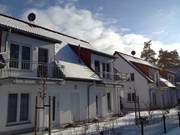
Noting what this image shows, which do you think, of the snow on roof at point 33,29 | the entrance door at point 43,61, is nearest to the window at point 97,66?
the snow on roof at point 33,29

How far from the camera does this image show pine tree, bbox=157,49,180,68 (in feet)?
217

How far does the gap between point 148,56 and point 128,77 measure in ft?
93.7

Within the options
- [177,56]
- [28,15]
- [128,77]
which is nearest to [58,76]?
[28,15]

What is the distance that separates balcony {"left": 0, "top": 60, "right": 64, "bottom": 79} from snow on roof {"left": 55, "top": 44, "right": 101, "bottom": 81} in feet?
2.27

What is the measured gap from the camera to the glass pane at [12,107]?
15002 millimetres

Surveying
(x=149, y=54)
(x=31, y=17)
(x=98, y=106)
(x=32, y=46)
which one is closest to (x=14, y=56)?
(x=32, y=46)

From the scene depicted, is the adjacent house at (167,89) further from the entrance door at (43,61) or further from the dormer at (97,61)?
the entrance door at (43,61)

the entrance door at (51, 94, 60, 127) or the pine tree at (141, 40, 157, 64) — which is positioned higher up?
the pine tree at (141, 40, 157, 64)

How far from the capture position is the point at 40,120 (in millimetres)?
16578

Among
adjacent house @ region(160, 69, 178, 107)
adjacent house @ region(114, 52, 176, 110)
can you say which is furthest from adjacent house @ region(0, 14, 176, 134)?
adjacent house @ region(160, 69, 178, 107)

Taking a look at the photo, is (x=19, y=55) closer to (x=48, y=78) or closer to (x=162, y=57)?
(x=48, y=78)

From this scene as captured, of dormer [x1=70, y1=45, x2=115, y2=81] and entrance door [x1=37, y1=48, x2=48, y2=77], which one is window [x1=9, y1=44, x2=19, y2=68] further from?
dormer [x1=70, y1=45, x2=115, y2=81]

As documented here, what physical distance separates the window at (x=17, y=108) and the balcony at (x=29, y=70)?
137cm

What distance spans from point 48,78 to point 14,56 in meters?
2.70
